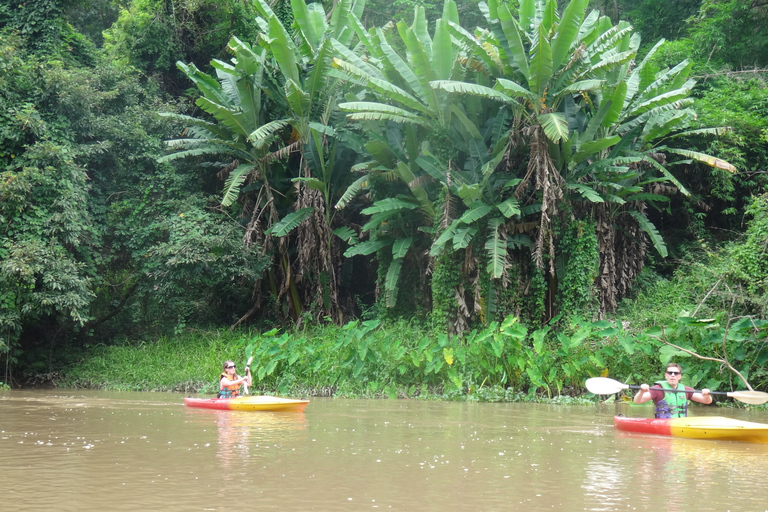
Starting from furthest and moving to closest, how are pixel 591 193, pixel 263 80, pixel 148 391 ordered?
pixel 263 80 < pixel 148 391 < pixel 591 193

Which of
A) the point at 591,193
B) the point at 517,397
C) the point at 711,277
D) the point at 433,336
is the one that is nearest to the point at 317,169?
the point at 433,336

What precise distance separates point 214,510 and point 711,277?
→ 473 inches

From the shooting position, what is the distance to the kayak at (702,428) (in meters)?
7.19

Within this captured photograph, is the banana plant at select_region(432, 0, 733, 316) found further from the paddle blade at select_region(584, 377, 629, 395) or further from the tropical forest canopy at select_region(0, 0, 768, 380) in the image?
the paddle blade at select_region(584, 377, 629, 395)

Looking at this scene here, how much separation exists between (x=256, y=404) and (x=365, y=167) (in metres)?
6.57

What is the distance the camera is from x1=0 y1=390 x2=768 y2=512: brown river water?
4.33 meters

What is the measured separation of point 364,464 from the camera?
18.4 ft

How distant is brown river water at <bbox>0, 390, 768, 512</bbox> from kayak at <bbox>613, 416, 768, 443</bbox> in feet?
0.36

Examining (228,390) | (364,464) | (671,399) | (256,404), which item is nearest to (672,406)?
(671,399)

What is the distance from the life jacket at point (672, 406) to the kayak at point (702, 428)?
1.35 feet

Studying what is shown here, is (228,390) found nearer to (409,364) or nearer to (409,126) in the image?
(409,364)

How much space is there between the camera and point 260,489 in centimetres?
460

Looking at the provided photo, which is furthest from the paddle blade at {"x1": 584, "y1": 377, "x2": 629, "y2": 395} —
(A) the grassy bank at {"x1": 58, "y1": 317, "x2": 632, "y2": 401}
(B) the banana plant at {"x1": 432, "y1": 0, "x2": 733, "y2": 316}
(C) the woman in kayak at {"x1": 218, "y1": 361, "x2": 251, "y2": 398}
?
(C) the woman in kayak at {"x1": 218, "y1": 361, "x2": 251, "y2": 398}

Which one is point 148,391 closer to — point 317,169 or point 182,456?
point 317,169
